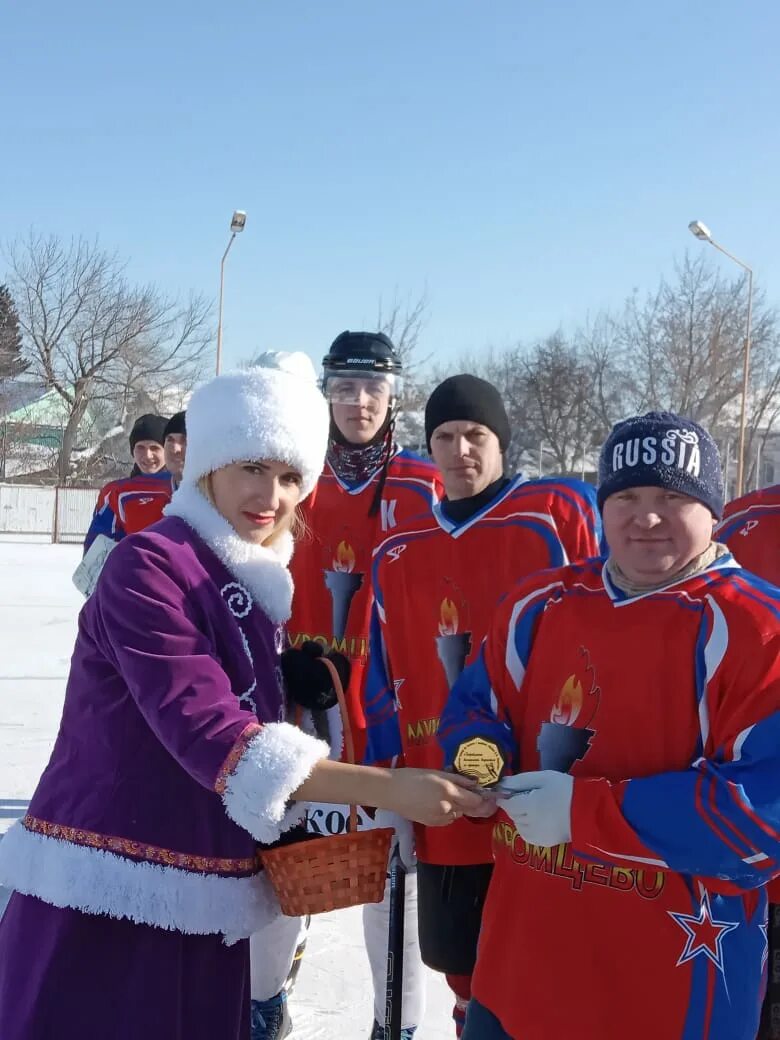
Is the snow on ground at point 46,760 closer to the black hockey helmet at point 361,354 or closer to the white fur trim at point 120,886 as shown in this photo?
the white fur trim at point 120,886

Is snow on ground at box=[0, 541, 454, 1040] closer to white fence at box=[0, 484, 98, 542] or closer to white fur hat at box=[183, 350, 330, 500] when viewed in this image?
white fur hat at box=[183, 350, 330, 500]

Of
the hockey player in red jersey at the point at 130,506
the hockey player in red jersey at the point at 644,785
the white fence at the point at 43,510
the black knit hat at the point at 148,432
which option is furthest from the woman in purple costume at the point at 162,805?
the white fence at the point at 43,510

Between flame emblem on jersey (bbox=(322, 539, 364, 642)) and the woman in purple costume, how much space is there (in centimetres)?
150

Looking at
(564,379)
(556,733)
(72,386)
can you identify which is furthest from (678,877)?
(564,379)

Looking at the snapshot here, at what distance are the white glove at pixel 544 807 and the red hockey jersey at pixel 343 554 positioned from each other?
1664mm

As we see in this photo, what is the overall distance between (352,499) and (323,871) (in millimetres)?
1862

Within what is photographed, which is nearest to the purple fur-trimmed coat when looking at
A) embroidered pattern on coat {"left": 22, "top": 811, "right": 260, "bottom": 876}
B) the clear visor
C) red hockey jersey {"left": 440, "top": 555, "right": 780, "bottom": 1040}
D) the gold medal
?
embroidered pattern on coat {"left": 22, "top": 811, "right": 260, "bottom": 876}

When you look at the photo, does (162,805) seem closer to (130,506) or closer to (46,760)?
(130,506)

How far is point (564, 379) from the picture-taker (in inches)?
2216

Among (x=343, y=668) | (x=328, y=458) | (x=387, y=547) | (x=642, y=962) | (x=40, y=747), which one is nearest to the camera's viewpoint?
(x=642, y=962)

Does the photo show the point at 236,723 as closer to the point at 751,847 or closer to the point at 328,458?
the point at 751,847

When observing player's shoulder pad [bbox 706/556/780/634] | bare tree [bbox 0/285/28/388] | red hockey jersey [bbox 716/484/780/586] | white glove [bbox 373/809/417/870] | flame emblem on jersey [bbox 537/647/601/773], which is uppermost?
bare tree [bbox 0/285/28/388]

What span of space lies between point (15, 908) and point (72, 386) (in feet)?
149

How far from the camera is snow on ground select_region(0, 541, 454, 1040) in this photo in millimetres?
3658
